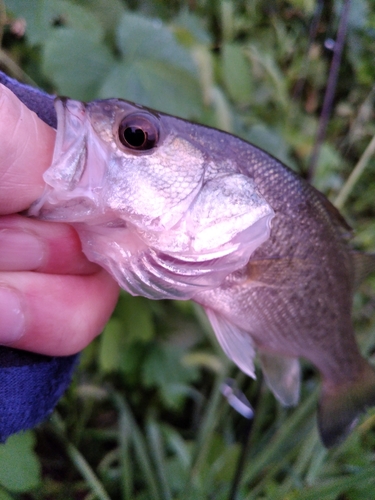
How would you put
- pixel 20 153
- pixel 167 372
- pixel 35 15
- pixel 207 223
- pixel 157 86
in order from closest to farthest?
pixel 20 153
pixel 207 223
pixel 35 15
pixel 157 86
pixel 167 372

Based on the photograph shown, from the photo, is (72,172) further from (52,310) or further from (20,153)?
(52,310)

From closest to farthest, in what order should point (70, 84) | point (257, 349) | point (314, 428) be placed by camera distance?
point (257, 349) → point (70, 84) → point (314, 428)

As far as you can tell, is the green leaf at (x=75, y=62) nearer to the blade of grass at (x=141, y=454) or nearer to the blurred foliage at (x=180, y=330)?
the blurred foliage at (x=180, y=330)

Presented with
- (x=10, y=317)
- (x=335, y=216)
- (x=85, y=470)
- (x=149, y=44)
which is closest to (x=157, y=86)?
(x=149, y=44)

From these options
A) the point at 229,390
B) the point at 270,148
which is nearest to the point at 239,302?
the point at 229,390

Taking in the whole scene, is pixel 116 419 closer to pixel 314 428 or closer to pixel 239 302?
pixel 314 428

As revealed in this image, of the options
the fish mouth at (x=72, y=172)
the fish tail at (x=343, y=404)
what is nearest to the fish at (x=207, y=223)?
the fish mouth at (x=72, y=172)
